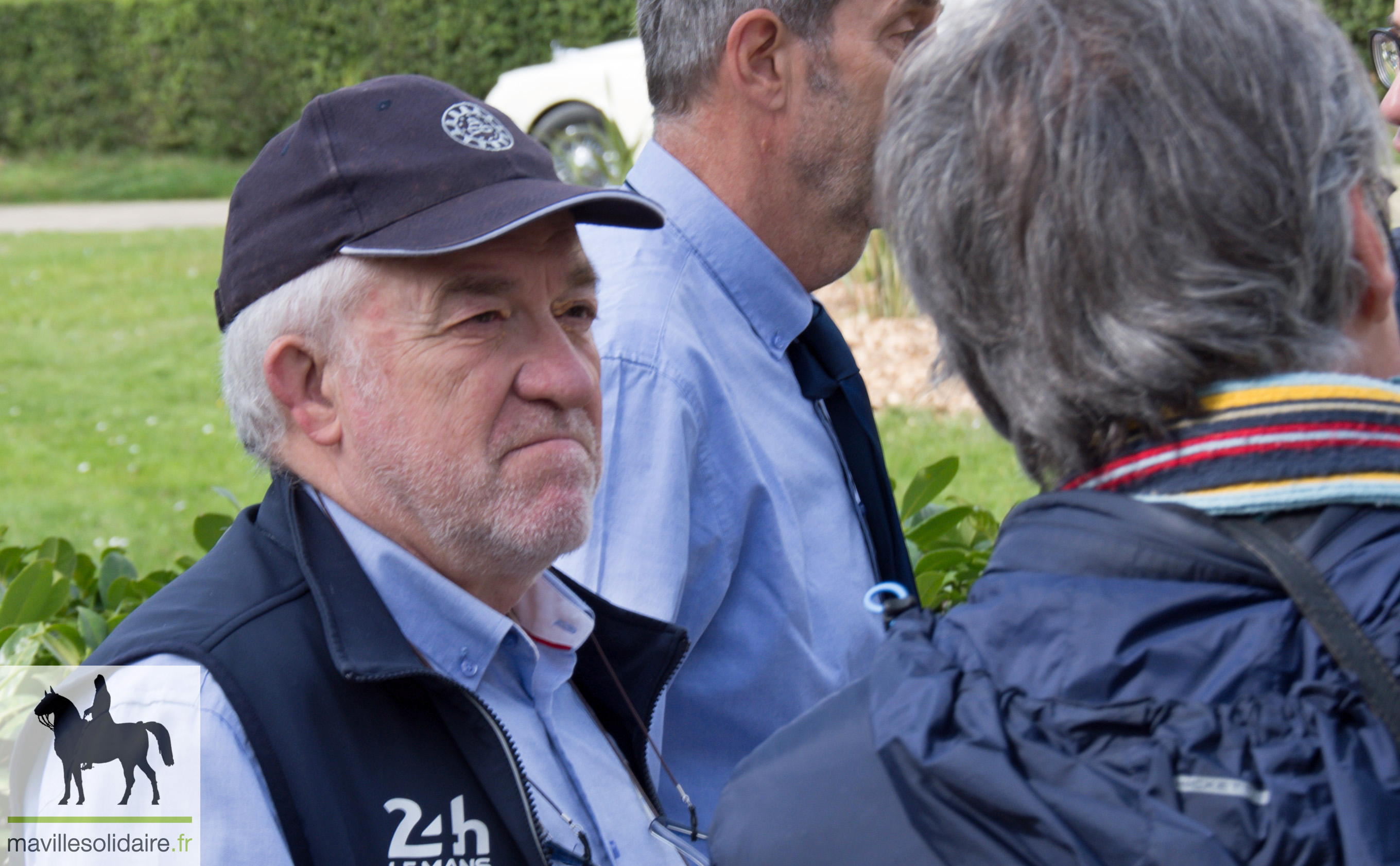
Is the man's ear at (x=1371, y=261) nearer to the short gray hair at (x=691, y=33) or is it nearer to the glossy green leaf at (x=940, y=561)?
the short gray hair at (x=691, y=33)

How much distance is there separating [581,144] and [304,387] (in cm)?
705

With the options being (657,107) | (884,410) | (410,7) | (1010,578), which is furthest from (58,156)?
(1010,578)

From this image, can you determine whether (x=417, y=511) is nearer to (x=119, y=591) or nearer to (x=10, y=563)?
(x=119, y=591)

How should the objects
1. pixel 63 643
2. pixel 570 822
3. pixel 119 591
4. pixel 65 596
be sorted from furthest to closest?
pixel 119 591
pixel 65 596
pixel 63 643
pixel 570 822

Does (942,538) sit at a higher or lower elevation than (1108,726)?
higher

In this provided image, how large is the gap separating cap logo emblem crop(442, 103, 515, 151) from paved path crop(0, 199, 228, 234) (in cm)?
1097

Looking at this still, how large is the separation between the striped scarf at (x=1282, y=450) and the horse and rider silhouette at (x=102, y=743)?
970 mm

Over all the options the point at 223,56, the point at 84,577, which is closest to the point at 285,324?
the point at 84,577

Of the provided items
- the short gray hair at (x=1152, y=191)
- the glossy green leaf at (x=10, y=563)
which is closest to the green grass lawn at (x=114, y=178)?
the glossy green leaf at (x=10, y=563)

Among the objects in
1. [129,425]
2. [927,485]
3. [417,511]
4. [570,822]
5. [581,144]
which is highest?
[581,144]

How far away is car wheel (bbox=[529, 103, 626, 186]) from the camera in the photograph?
711 centimetres

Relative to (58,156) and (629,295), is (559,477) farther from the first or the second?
(58,156)

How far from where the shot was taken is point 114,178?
14.8m

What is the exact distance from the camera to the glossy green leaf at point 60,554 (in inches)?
109
